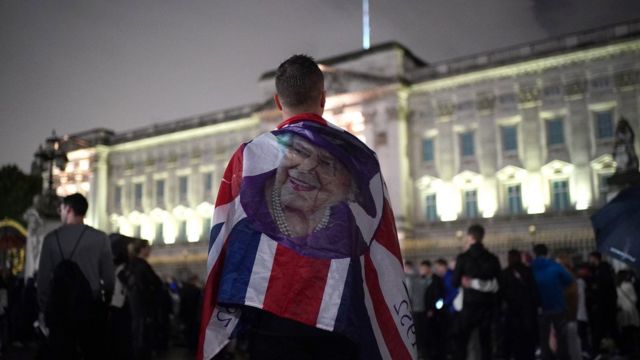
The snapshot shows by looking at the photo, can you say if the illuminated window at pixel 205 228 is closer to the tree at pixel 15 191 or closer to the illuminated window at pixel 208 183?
the illuminated window at pixel 208 183

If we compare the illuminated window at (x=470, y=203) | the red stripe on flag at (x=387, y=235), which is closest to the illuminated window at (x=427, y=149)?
the illuminated window at (x=470, y=203)

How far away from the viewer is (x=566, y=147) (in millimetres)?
31500

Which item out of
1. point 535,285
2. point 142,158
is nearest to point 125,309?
point 535,285

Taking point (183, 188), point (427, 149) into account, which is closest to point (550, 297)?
point (427, 149)

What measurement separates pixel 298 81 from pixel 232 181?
0.49 metres

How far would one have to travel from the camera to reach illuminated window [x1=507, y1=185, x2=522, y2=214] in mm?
32312

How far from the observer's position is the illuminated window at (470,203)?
3347 cm

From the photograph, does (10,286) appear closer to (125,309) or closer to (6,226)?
(6,226)

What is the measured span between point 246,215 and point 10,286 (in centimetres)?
1386

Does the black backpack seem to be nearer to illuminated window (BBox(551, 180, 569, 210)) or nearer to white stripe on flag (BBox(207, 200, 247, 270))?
white stripe on flag (BBox(207, 200, 247, 270))

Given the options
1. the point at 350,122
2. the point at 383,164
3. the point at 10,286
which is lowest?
the point at 10,286

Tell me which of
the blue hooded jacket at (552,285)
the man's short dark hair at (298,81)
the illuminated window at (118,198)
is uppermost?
the illuminated window at (118,198)

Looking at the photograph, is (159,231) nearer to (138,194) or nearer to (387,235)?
(138,194)

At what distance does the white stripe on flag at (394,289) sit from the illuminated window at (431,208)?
3258cm
